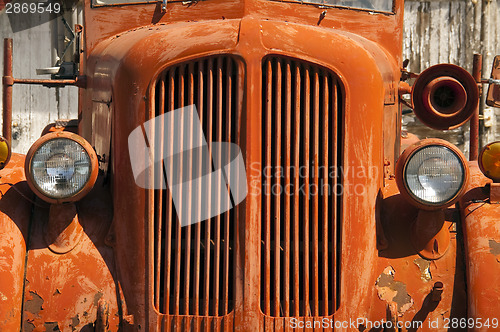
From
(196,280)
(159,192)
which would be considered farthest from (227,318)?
(159,192)

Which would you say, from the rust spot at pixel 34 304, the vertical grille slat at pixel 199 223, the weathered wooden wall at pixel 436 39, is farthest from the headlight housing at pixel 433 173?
the weathered wooden wall at pixel 436 39

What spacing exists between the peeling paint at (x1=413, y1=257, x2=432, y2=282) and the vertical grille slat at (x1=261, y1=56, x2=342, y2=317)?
0.46 m

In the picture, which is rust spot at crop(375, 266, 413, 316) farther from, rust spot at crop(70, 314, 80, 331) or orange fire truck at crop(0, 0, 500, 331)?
rust spot at crop(70, 314, 80, 331)

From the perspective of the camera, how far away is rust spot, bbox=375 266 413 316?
4.15 meters

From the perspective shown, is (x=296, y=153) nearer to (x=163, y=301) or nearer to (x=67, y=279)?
(x=163, y=301)

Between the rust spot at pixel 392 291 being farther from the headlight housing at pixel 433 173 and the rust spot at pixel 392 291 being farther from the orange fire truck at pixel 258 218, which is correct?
the headlight housing at pixel 433 173

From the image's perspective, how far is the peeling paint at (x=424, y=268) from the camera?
13.8 feet

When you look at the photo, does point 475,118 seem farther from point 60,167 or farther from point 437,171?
point 60,167

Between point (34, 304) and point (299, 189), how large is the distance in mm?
1544

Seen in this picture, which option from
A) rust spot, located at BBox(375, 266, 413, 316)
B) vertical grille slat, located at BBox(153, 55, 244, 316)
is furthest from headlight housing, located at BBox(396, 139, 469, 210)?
vertical grille slat, located at BBox(153, 55, 244, 316)

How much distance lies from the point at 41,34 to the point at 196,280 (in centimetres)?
962

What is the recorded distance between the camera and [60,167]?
4113 mm

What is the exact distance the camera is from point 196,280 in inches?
161

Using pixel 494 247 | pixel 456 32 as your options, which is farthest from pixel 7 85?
pixel 456 32
